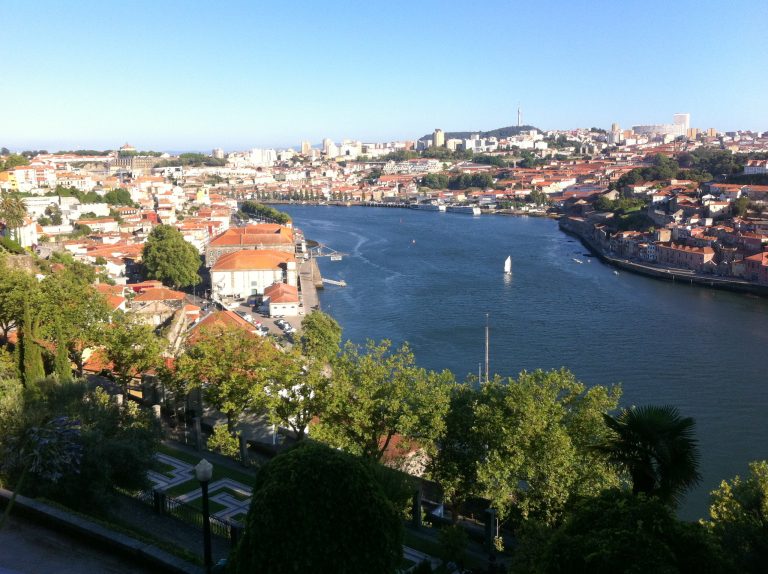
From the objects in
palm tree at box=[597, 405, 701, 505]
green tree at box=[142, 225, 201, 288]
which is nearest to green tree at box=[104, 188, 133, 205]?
green tree at box=[142, 225, 201, 288]

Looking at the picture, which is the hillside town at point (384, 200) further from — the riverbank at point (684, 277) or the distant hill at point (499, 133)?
the distant hill at point (499, 133)

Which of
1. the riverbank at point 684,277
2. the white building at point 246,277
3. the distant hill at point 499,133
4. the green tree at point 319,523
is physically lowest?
the riverbank at point 684,277

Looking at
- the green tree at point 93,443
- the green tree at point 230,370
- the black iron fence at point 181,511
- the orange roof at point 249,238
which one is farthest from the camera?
the orange roof at point 249,238

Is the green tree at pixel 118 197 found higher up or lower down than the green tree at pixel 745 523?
higher up

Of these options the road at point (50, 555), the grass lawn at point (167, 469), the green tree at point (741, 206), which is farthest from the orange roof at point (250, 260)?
the green tree at point (741, 206)

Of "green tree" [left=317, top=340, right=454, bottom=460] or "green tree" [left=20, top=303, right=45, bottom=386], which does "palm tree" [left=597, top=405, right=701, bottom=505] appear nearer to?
"green tree" [left=317, top=340, right=454, bottom=460]

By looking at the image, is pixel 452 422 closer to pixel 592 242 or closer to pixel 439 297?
pixel 439 297
